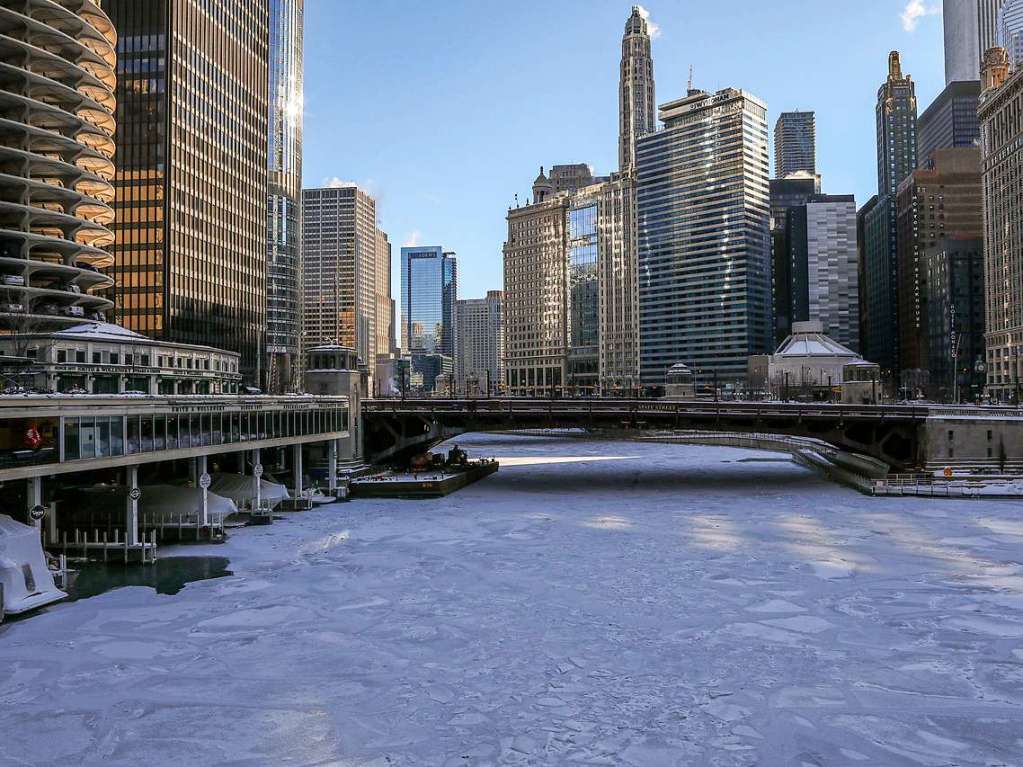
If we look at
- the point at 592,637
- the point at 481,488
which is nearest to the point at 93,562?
the point at 592,637

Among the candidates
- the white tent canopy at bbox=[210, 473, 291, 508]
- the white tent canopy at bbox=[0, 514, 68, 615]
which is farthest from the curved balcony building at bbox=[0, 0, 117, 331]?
the white tent canopy at bbox=[0, 514, 68, 615]

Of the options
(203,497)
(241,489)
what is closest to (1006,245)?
(241,489)

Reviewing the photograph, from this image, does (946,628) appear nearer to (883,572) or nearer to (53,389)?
(883,572)

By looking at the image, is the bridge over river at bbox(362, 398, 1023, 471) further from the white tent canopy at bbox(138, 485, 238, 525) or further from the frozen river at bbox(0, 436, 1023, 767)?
the white tent canopy at bbox(138, 485, 238, 525)

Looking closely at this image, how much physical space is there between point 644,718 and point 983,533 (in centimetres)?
4295

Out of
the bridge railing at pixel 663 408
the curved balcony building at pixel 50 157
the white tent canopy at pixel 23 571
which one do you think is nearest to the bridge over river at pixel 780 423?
the bridge railing at pixel 663 408

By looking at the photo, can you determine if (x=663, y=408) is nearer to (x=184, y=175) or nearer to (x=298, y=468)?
(x=298, y=468)

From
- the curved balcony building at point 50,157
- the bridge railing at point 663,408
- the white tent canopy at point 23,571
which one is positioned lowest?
the white tent canopy at point 23,571

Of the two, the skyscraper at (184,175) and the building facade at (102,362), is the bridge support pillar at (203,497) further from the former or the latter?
the skyscraper at (184,175)

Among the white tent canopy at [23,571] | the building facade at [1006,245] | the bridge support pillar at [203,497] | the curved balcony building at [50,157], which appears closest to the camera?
the white tent canopy at [23,571]

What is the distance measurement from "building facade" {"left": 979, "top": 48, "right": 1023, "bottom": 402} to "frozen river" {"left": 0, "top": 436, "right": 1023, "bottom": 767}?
15098 centimetres

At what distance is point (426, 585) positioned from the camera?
41750mm

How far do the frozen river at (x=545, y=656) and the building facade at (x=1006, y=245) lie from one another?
150979 millimetres

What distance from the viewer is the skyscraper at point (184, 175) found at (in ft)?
495
